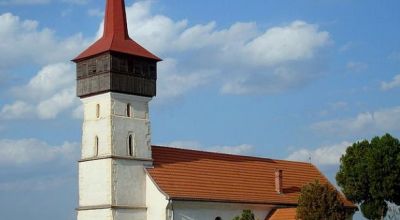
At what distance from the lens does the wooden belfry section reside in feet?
151

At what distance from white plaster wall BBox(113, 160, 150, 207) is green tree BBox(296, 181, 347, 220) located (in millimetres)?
10225

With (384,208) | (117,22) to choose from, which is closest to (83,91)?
(117,22)

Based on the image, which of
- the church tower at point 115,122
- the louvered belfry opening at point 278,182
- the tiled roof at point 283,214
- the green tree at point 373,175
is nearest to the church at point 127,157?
the church tower at point 115,122

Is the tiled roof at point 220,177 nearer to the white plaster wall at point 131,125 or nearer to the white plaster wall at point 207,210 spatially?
the white plaster wall at point 207,210

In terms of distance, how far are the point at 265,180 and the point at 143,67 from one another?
43.5 ft

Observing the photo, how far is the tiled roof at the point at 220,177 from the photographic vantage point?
155 feet

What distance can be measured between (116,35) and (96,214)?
11.4 meters

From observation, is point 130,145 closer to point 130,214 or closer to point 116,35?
point 130,214

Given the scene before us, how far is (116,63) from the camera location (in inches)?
1818

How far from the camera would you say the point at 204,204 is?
47.4 metres

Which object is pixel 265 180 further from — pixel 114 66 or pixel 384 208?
pixel 114 66

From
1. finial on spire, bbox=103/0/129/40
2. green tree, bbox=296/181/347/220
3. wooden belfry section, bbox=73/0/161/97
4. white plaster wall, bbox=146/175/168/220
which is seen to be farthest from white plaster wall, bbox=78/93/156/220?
green tree, bbox=296/181/347/220

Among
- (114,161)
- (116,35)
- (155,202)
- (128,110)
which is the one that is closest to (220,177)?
(155,202)

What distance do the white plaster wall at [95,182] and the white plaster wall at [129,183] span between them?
474 mm
